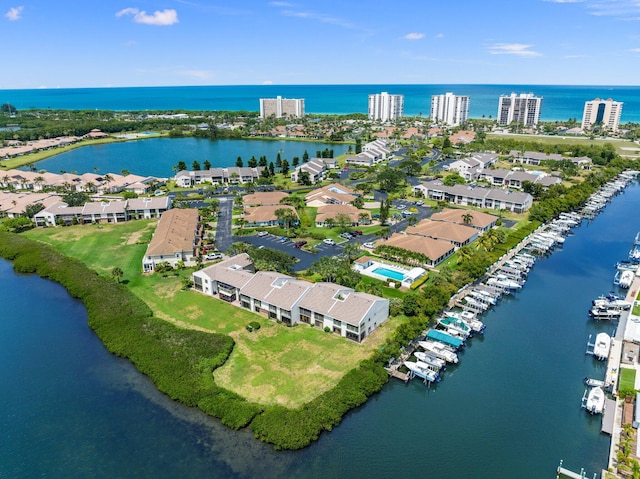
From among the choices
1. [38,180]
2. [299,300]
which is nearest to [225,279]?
[299,300]

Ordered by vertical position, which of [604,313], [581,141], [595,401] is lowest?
[595,401]

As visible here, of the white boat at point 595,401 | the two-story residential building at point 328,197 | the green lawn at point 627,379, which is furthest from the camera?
the two-story residential building at point 328,197

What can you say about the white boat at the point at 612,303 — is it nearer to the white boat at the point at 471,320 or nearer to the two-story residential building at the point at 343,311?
the white boat at the point at 471,320

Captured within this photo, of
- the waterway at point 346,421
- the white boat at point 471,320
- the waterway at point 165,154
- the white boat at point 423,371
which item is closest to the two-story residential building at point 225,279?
the waterway at point 346,421

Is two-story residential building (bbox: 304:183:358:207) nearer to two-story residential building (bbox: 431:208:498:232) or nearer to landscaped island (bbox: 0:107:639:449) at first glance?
landscaped island (bbox: 0:107:639:449)

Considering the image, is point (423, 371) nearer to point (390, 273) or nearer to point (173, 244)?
point (390, 273)

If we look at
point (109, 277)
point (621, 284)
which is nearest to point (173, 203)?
point (109, 277)

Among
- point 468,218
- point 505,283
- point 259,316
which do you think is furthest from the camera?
point 468,218
